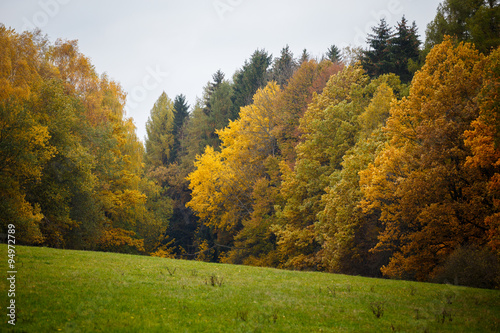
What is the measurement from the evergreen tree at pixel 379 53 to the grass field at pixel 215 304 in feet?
83.9

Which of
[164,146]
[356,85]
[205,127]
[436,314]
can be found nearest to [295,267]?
[356,85]

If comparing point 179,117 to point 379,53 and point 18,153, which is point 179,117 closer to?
point 379,53

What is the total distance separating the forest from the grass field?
754 cm

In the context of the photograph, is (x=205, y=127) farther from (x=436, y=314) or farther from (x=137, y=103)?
(x=436, y=314)

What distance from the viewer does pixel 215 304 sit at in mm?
10688

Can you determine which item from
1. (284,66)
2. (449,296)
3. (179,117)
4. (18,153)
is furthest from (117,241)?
(179,117)

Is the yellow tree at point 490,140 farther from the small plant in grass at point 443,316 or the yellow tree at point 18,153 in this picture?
the yellow tree at point 18,153

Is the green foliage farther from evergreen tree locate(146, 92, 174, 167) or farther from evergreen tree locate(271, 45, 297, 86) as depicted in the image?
evergreen tree locate(146, 92, 174, 167)

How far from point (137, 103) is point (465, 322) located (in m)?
37.0

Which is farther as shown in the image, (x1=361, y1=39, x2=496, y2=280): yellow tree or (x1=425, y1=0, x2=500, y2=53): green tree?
(x1=425, y1=0, x2=500, y2=53): green tree

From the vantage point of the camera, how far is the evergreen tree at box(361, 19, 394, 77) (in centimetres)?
3566

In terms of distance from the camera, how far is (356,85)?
3272 cm

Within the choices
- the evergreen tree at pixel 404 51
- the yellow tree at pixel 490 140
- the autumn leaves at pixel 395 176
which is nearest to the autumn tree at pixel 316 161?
the autumn leaves at pixel 395 176

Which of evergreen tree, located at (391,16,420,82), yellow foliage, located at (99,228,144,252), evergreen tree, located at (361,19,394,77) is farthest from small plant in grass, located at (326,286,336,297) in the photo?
yellow foliage, located at (99,228,144,252)
